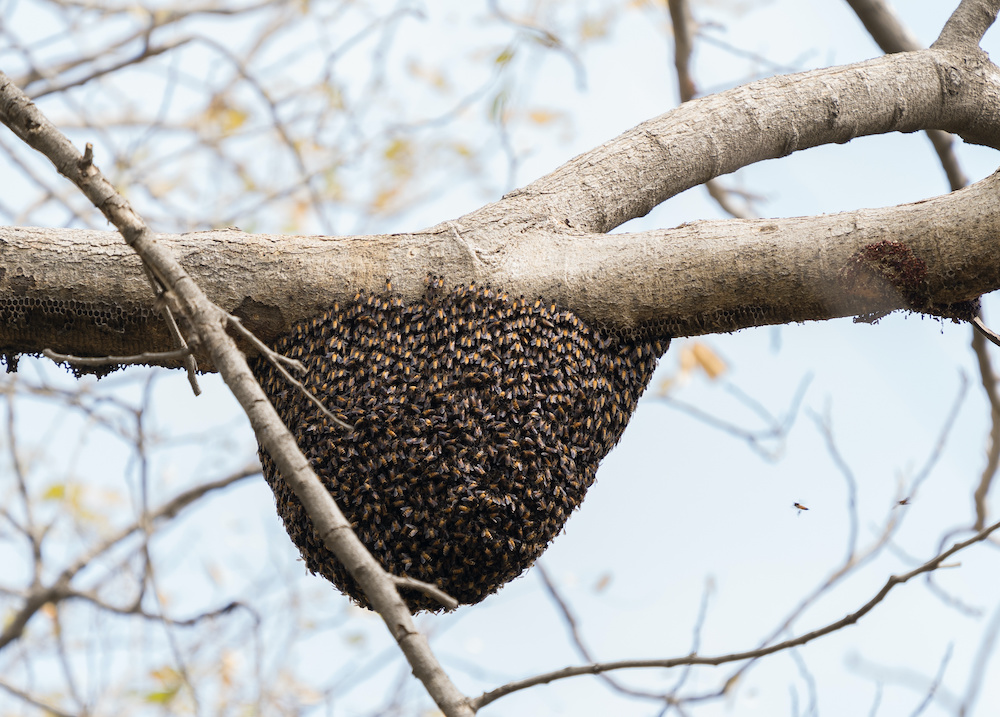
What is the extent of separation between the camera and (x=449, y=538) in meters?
2.59

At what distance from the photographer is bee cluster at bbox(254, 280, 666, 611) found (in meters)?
2.57

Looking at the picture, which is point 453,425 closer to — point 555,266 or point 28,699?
point 555,266

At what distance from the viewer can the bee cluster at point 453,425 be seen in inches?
101


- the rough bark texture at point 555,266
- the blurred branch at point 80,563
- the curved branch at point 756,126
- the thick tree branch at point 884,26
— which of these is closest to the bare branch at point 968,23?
the curved branch at point 756,126

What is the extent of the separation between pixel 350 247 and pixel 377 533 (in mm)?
1002

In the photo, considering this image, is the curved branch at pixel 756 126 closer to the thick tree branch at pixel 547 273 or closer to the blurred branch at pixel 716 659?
the thick tree branch at pixel 547 273

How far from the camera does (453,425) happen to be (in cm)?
259

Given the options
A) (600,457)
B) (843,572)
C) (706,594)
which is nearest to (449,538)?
(600,457)


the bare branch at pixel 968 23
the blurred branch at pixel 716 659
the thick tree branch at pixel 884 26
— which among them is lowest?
the blurred branch at pixel 716 659

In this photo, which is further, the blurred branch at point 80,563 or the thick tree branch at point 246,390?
the blurred branch at point 80,563

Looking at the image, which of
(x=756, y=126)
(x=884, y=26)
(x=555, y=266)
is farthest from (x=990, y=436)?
(x=555, y=266)

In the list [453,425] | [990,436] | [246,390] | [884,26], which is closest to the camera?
[246,390]

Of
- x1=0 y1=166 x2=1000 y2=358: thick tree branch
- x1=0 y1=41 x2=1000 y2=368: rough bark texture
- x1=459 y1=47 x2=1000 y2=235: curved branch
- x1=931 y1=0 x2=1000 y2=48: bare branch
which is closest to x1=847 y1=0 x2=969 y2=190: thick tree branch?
x1=931 y1=0 x2=1000 y2=48: bare branch

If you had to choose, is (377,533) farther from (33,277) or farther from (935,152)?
(935,152)
